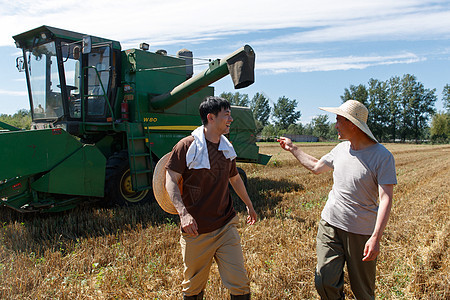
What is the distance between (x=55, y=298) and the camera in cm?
302

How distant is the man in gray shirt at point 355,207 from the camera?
259cm

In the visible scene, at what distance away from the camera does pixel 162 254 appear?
4051 mm

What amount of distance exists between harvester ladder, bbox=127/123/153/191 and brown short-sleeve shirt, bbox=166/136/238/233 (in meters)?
4.23

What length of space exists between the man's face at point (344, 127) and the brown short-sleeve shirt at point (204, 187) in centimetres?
100

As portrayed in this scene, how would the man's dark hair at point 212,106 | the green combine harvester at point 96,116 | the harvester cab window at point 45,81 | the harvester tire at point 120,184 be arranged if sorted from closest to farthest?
the man's dark hair at point 212,106, the green combine harvester at point 96,116, the harvester tire at point 120,184, the harvester cab window at point 45,81

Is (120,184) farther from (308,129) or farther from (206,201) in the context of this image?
(308,129)

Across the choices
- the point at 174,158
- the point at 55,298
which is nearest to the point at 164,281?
the point at 55,298

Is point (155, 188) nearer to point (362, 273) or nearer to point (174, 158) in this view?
point (174, 158)

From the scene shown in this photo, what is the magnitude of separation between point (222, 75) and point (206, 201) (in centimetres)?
432

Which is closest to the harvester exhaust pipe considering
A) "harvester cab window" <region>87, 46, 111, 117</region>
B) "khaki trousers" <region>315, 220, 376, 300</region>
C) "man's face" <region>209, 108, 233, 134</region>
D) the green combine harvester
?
the green combine harvester

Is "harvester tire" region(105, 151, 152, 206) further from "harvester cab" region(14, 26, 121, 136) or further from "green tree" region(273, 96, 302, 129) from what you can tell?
"green tree" region(273, 96, 302, 129)

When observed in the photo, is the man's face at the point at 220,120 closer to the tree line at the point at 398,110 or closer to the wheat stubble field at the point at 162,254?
the wheat stubble field at the point at 162,254

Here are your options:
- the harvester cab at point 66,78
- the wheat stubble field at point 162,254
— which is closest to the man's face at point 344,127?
the wheat stubble field at point 162,254

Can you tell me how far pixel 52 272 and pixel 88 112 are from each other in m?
3.95
